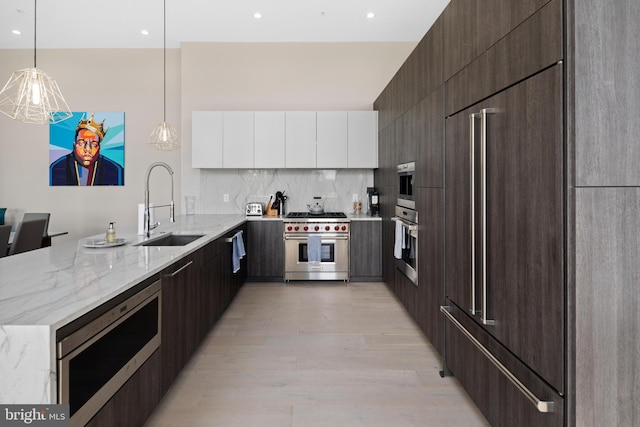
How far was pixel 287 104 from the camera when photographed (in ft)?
18.6

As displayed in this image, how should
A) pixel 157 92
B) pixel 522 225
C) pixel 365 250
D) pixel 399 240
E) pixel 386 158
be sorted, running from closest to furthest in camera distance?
pixel 522 225, pixel 399 240, pixel 386 158, pixel 365 250, pixel 157 92

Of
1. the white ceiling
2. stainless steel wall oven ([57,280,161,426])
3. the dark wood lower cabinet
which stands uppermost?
the white ceiling

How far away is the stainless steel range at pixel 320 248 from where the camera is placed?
5.07m

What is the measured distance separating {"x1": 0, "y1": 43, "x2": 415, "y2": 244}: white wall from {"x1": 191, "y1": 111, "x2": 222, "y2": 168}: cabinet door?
46cm

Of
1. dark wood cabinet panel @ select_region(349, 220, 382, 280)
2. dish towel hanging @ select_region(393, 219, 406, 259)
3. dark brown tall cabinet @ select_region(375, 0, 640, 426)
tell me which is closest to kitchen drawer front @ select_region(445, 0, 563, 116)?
dark brown tall cabinet @ select_region(375, 0, 640, 426)

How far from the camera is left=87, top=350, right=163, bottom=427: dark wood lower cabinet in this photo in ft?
5.05

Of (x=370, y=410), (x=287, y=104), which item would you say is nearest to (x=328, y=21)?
(x=287, y=104)

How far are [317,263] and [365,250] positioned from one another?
64 centimetres

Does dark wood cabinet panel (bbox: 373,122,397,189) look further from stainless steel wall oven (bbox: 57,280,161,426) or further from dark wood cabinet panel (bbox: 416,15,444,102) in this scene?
stainless steel wall oven (bbox: 57,280,161,426)

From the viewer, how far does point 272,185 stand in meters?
5.68

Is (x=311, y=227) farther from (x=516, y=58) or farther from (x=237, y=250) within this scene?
(x=516, y=58)

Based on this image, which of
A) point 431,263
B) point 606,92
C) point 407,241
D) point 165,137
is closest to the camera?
point 606,92

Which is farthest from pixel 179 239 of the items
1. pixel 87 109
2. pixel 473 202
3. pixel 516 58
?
pixel 87 109

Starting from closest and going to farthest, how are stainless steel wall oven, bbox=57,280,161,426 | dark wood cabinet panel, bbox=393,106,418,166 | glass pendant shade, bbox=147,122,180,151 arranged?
stainless steel wall oven, bbox=57,280,161,426 → dark wood cabinet panel, bbox=393,106,418,166 → glass pendant shade, bbox=147,122,180,151
